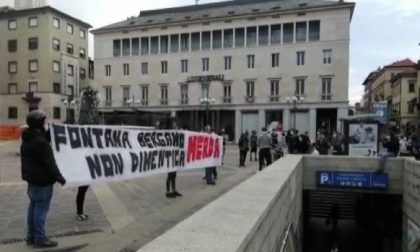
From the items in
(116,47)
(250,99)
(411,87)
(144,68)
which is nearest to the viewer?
(250,99)

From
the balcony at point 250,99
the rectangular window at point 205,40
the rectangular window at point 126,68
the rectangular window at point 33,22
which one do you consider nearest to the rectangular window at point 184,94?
the rectangular window at point 205,40

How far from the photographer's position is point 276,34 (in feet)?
184

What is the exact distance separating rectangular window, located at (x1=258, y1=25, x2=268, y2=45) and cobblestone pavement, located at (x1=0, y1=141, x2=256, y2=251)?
43.4 metres

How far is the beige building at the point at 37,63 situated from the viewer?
197ft

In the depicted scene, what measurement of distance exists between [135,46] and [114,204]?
5488 cm

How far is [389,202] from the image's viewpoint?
18.8 meters

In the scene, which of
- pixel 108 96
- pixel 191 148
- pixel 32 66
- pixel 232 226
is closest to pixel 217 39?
pixel 108 96

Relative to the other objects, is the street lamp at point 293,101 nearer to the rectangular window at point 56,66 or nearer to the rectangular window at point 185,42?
the rectangular window at point 185,42

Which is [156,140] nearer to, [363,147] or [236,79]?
[363,147]

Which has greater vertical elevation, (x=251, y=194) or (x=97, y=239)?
(x=251, y=194)

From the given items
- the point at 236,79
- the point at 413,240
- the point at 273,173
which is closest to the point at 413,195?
the point at 413,240

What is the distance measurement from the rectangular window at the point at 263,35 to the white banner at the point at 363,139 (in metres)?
37.2

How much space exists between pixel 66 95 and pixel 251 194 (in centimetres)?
5960

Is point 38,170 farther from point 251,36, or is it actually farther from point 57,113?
point 57,113
